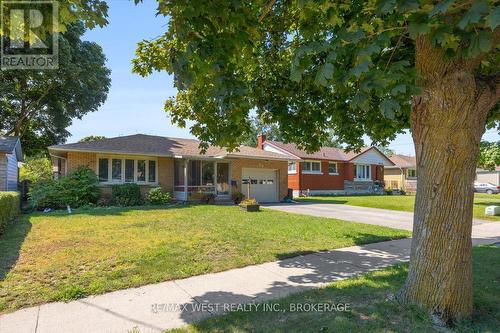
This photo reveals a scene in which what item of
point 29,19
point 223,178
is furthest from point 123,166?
point 29,19

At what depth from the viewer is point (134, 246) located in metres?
7.58

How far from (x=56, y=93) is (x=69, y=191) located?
1312cm

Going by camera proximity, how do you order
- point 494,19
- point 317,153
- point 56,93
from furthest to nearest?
point 317,153 → point 56,93 → point 494,19

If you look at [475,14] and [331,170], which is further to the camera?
[331,170]

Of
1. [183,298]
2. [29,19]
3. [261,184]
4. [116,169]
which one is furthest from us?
[261,184]

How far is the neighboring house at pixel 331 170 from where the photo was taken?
1145 inches

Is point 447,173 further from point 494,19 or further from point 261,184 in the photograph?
point 261,184

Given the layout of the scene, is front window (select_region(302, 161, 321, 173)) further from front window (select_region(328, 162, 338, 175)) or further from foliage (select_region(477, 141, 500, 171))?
foliage (select_region(477, 141, 500, 171))

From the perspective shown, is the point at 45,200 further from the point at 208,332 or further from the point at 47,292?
the point at 208,332

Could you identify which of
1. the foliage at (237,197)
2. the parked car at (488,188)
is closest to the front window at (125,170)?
the foliage at (237,197)

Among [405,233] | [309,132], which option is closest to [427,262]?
[309,132]

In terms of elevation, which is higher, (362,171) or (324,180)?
(362,171)

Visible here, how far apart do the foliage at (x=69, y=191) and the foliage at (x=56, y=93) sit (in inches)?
369

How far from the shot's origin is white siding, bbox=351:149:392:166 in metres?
33.5
